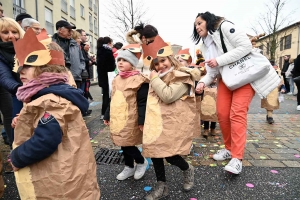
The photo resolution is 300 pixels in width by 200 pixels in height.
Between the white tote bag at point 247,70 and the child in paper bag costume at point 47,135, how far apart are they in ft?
6.06

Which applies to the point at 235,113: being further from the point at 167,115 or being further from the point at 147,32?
the point at 147,32

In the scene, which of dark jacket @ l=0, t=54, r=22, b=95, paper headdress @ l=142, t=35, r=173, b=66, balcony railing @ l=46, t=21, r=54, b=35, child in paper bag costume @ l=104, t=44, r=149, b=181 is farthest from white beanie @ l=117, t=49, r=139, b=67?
balcony railing @ l=46, t=21, r=54, b=35

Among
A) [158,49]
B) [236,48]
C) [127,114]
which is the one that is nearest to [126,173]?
[127,114]

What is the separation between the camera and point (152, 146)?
2.18 meters

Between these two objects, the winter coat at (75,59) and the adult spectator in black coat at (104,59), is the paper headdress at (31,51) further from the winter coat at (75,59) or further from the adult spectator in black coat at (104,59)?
the adult spectator in black coat at (104,59)

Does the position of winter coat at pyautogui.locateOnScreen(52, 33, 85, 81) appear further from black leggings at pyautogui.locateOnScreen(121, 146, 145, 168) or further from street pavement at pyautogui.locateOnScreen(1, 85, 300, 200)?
black leggings at pyautogui.locateOnScreen(121, 146, 145, 168)

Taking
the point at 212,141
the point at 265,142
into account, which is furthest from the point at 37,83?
the point at 265,142

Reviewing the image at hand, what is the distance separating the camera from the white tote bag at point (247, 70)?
2738 millimetres

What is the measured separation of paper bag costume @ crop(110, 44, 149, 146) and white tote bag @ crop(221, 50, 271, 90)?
1022 mm

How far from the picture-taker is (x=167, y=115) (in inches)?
87.0

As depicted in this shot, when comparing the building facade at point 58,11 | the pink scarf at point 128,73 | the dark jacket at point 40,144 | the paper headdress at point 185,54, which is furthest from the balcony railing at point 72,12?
the dark jacket at point 40,144

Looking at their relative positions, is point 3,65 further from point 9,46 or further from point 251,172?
point 251,172

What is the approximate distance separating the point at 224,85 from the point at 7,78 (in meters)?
2.54

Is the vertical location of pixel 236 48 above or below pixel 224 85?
above
